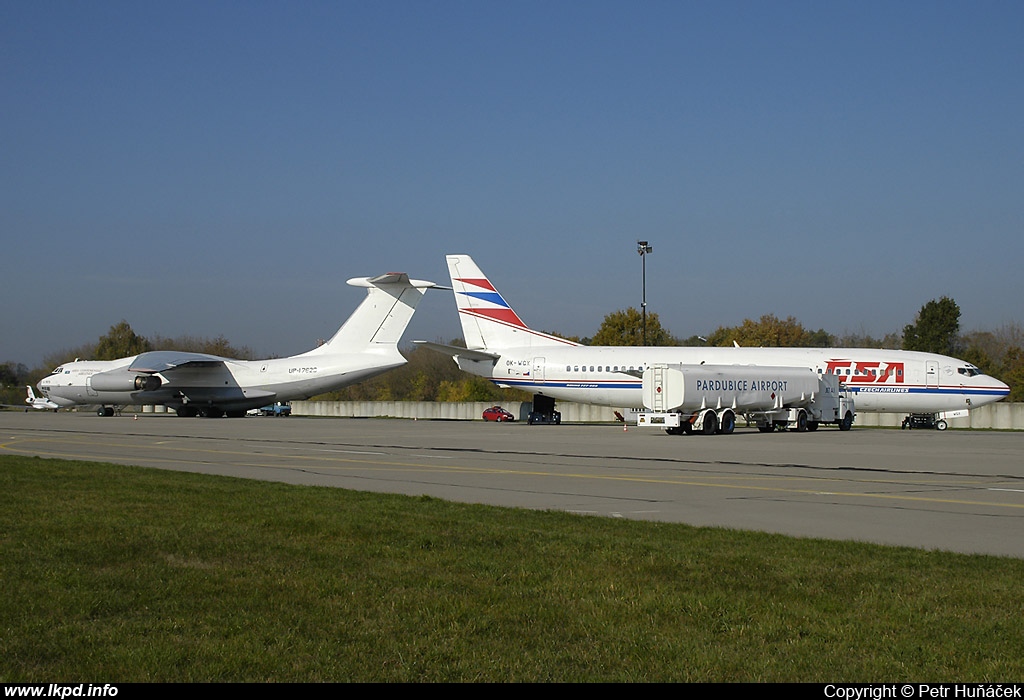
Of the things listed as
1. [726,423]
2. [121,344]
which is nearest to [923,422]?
[726,423]

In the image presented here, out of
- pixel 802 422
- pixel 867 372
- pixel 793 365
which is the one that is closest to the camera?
pixel 802 422

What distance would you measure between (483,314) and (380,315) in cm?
741

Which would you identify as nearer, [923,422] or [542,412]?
[923,422]

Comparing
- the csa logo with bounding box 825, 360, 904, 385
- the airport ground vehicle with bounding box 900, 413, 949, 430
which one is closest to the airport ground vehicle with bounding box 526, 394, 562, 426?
the csa logo with bounding box 825, 360, 904, 385

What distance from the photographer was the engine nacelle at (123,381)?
62.6m

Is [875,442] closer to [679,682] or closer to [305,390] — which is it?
[679,682]

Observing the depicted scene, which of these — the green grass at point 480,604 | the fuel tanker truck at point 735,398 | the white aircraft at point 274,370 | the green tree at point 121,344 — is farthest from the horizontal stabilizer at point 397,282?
the green tree at point 121,344

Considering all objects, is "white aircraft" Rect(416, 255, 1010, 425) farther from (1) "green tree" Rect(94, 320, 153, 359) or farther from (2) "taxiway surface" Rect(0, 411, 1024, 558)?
(1) "green tree" Rect(94, 320, 153, 359)

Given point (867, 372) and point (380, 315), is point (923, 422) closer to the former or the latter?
point (867, 372)

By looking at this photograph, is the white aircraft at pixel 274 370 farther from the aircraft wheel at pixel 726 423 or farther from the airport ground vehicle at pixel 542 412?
the aircraft wheel at pixel 726 423

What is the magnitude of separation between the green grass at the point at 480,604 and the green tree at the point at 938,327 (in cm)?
9835

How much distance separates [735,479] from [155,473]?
11.3 m

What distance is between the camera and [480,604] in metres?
7.35

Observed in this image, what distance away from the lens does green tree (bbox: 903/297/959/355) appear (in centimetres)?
10056
